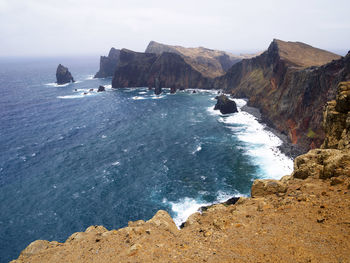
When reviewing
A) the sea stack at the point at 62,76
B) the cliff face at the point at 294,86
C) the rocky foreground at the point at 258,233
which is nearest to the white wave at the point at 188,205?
the rocky foreground at the point at 258,233

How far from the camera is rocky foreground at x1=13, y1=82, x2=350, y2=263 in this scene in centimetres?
1284

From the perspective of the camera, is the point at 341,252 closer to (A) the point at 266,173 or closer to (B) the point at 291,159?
(A) the point at 266,173

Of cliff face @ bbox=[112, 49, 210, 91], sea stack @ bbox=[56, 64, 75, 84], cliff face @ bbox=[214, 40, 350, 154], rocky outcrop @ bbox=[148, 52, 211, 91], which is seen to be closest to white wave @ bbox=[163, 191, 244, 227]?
cliff face @ bbox=[214, 40, 350, 154]

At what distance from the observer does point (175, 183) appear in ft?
162

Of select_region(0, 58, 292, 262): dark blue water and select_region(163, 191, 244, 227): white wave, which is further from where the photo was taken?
select_region(0, 58, 292, 262): dark blue water

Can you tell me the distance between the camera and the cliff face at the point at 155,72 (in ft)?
533

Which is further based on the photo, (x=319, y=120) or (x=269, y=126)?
(x=269, y=126)

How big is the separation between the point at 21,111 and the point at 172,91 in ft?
288

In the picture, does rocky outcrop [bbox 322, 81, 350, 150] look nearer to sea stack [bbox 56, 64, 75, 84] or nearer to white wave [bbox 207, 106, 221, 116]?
white wave [bbox 207, 106, 221, 116]

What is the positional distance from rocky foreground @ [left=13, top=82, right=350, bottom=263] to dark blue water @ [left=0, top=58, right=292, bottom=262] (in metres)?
22.6

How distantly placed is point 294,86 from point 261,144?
24556 millimetres

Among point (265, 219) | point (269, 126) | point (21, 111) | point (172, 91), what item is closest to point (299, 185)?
point (265, 219)

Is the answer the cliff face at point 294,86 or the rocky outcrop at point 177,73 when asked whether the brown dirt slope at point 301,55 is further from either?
the rocky outcrop at point 177,73

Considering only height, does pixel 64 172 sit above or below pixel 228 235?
below
